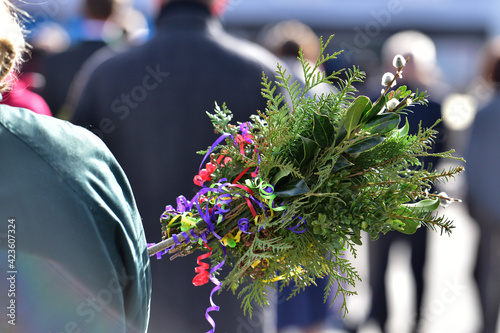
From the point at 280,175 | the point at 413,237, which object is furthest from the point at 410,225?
the point at 413,237

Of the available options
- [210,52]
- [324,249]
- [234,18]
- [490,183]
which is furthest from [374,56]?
[324,249]

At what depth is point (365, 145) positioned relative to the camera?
138 centimetres

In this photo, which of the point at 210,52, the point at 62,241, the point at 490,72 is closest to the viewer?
the point at 62,241

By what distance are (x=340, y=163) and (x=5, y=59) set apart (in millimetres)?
771

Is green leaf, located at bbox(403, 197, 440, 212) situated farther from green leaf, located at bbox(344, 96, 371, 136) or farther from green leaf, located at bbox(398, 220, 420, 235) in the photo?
green leaf, located at bbox(344, 96, 371, 136)

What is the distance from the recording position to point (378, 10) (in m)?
15.2

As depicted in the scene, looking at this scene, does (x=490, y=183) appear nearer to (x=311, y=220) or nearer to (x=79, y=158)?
(x=311, y=220)

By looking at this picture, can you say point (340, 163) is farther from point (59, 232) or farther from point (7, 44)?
point (7, 44)

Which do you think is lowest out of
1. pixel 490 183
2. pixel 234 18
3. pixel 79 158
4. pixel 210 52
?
pixel 490 183

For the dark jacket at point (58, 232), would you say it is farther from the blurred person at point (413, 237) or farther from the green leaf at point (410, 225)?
the blurred person at point (413, 237)

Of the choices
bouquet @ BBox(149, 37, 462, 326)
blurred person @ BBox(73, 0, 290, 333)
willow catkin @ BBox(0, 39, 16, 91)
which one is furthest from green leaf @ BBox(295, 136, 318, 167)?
blurred person @ BBox(73, 0, 290, 333)

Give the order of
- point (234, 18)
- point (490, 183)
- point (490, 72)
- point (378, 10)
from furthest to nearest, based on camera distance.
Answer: point (378, 10)
point (234, 18)
point (490, 72)
point (490, 183)

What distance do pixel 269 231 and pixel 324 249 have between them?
0.14 m

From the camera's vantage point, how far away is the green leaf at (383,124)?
4.54 feet
